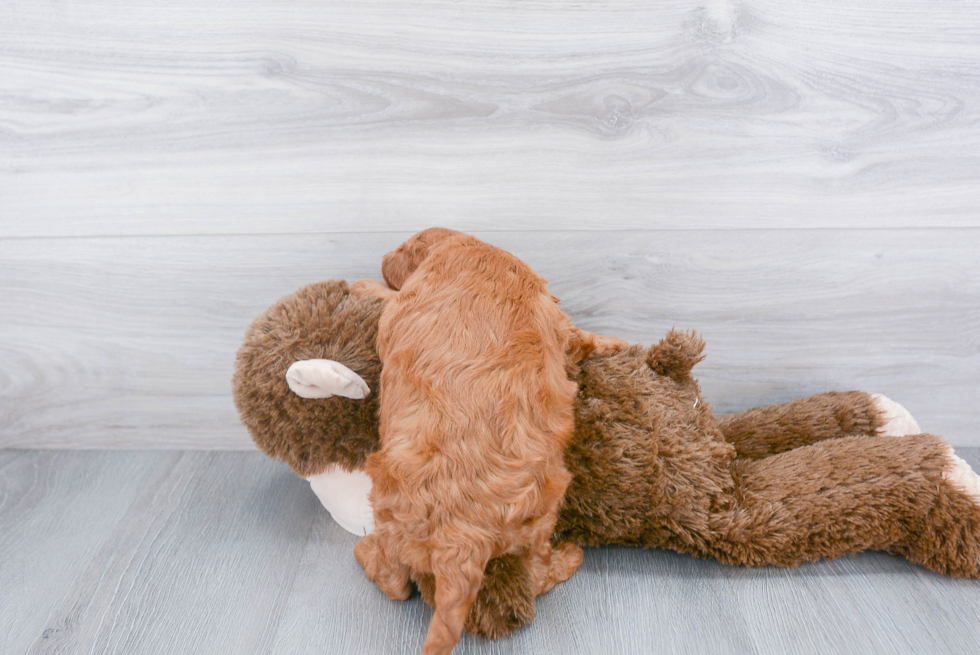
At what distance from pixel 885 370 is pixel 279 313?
3.28 feet

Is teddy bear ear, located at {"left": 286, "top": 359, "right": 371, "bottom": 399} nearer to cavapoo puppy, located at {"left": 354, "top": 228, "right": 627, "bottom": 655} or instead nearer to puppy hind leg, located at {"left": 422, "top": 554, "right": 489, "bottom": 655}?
cavapoo puppy, located at {"left": 354, "top": 228, "right": 627, "bottom": 655}

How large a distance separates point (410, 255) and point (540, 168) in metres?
0.27

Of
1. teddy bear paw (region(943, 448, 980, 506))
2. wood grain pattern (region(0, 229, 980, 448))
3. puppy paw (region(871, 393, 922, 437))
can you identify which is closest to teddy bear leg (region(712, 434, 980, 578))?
teddy bear paw (region(943, 448, 980, 506))

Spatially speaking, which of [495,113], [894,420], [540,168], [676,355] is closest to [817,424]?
[894,420]

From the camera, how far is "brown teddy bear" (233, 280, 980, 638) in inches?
33.2

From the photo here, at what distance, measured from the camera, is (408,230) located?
1.03 m

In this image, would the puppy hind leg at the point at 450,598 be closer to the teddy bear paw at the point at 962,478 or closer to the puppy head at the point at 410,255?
the puppy head at the point at 410,255

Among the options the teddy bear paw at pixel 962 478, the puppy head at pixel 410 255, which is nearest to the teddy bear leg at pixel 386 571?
the puppy head at pixel 410 255

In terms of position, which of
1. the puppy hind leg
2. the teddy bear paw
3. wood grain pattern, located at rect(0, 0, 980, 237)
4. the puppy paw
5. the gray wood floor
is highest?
wood grain pattern, located at rect(0, 0, 980, 237)

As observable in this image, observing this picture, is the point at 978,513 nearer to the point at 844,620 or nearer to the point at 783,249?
the point at 844,620

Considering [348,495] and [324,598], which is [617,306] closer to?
[348,495]

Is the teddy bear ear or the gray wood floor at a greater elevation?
the teddy bear ear

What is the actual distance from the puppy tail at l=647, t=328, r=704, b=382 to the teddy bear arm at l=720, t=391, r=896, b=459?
18cm

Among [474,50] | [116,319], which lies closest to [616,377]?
[474,50]
